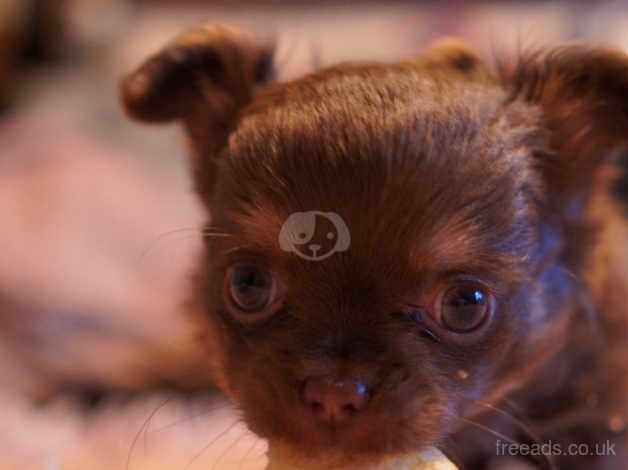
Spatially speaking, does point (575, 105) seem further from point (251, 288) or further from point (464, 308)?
point (251, 288)

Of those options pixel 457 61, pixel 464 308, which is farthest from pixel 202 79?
pixel 464 308

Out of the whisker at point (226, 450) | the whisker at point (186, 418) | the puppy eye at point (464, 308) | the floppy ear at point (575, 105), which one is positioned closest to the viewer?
the puppy eye at point (464, 308)

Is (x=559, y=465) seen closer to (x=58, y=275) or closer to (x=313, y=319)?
(x=313, y=319)

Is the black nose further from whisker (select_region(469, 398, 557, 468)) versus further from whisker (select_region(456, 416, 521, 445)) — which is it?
whisker (select_region(469, 398, 557, 468))

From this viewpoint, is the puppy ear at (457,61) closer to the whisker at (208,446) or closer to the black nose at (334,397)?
the black nose at (334,397)

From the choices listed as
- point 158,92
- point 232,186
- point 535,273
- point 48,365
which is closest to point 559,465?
point 535,273

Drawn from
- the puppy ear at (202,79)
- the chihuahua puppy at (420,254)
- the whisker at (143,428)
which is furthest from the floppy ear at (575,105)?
the whisker at (143,428)

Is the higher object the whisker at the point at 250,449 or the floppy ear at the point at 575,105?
the floppy ear at the point at 575,105
